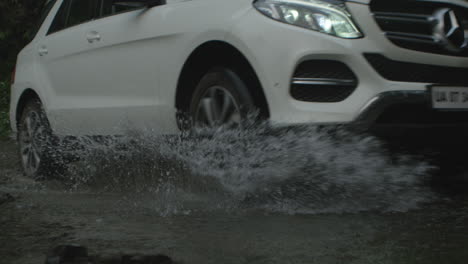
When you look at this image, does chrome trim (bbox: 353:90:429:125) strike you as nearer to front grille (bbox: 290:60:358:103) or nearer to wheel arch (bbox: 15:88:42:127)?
front grille (bbox: 290:60:358:103)

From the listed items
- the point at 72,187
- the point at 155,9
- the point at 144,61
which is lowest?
the point at 72,187

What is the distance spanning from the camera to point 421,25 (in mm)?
3963

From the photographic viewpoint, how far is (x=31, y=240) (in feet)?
10.6

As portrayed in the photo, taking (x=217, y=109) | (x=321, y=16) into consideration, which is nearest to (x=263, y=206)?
(x=217, y=109)

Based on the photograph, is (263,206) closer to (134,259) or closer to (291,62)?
(291,62)

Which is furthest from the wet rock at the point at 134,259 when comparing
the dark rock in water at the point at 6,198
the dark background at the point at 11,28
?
the dark background at the point at 11,28

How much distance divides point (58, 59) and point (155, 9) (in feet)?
4.78

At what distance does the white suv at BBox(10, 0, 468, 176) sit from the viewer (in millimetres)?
3689

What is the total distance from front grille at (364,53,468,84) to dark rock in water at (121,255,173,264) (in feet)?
5.40

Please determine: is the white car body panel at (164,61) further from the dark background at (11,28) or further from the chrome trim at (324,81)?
the dark background at (11,28)

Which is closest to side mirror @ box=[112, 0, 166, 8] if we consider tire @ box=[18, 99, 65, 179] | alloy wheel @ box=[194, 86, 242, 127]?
alloy wheel @ box=[194, 86, 242, 127]

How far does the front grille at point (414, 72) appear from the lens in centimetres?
375

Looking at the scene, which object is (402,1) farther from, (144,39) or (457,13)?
(144,39)

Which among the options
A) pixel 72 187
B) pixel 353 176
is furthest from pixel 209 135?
pixel 72 187
